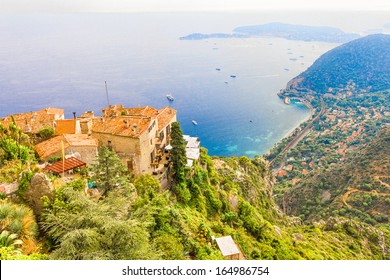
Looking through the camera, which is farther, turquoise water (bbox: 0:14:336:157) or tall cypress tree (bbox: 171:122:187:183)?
turquoise water (bbox: 0:14:336:157)

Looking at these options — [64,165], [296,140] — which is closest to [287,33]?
[296,140]

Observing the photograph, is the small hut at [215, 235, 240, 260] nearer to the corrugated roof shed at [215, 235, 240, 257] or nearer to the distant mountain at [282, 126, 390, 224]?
the corrugated roof shed at [215, 235, 240, 257]

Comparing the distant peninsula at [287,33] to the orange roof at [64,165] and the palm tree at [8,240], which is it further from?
the palm tree at [8,240]

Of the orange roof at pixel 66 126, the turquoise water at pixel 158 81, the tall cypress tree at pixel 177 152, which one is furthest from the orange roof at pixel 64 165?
the turquoise water at pixel 158 81

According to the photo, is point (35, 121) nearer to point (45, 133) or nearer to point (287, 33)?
point (45, 133)

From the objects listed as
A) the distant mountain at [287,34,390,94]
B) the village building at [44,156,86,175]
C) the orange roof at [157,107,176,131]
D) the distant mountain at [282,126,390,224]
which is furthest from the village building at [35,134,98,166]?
the distant mountain at [287,34,390,94]
